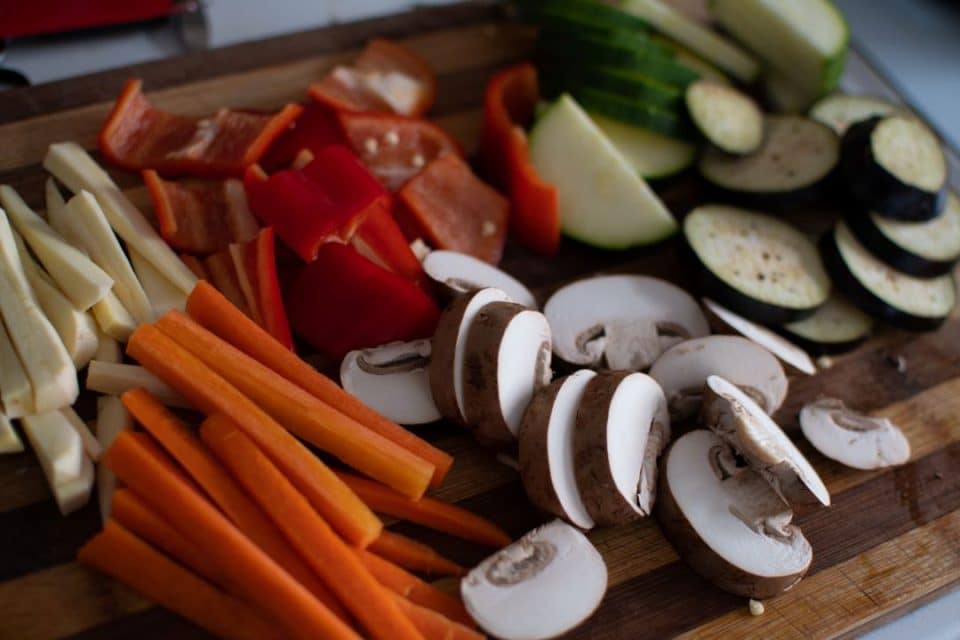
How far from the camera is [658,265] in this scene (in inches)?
138

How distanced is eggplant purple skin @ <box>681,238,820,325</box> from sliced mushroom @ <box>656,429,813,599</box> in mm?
701

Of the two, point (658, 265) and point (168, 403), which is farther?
point (658, 265)

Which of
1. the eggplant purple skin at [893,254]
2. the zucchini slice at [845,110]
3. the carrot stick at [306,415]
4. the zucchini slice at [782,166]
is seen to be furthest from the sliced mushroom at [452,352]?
the zucchini slice at [845,110]

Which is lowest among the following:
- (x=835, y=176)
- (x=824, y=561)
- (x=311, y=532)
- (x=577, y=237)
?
(x=824, y=561)

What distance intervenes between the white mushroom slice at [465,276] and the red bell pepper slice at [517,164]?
32cm

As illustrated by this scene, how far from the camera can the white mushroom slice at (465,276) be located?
3.06 m

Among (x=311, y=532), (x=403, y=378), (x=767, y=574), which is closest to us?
(x=311, y=532)

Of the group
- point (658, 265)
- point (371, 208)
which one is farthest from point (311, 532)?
point (658, 265)

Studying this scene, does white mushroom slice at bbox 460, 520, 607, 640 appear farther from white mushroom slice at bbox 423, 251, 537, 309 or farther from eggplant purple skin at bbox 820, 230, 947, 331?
eggplant purple skin at bbox 820, 230, 947, 331

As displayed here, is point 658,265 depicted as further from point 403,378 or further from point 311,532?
point 311,532

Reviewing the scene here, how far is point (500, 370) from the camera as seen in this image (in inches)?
104

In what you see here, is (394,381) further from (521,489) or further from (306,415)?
(521,489)

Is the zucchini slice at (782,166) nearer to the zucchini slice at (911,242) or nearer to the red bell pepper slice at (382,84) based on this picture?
the zucchini slice at (911,242)

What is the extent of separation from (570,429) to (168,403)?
115cm
